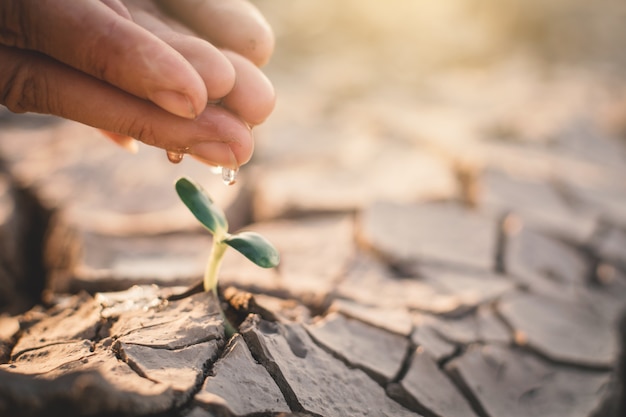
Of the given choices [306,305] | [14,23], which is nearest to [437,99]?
[306,305]

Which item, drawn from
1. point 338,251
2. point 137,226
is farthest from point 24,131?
point 338,251

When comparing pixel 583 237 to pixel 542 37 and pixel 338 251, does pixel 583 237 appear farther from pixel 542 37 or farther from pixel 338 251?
pixel 542 37

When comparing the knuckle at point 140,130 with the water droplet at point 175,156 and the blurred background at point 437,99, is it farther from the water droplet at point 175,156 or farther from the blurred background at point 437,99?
the blurred background at point 437,99

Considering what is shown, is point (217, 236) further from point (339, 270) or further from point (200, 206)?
point (339, 270)

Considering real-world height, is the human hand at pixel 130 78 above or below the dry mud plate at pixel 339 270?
above

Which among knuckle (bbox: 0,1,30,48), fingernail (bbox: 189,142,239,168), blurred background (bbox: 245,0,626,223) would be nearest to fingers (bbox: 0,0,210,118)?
knuckle (bbox: 0,1,30,48)

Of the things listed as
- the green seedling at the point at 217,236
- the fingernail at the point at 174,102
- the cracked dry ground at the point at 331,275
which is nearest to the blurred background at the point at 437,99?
the cracked dry ground at the point at 331,275
